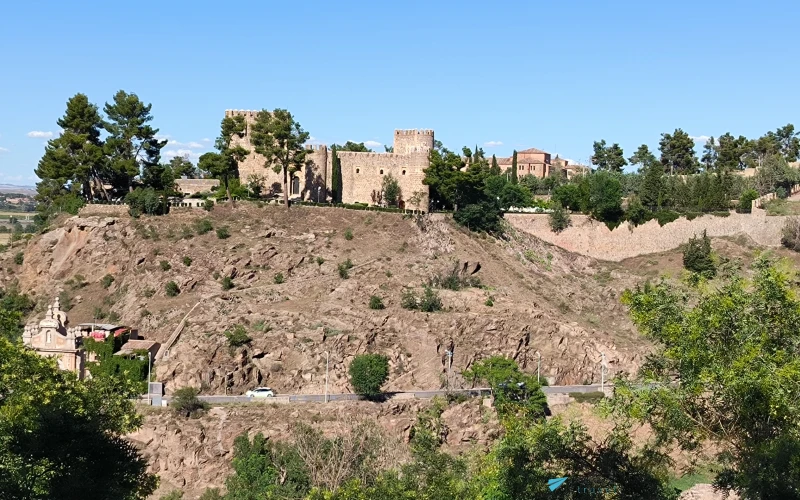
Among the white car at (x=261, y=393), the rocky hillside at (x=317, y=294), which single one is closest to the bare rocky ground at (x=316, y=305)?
the rocky hillside at (x=317, y=294)

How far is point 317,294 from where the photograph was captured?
58.7m

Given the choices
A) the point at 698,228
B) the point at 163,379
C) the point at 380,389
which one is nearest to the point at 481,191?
the point at 698,228

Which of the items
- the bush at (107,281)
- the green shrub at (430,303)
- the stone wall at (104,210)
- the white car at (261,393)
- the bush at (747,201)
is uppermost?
the bush at (747,201)

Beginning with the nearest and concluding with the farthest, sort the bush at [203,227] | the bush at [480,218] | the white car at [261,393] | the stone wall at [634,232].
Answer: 1. the white car at [261,393]
2. the bush at [203,227]
3. the bush at [480,218]
4. the stone wall at [634,232]

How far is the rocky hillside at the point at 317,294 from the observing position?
54250 mm

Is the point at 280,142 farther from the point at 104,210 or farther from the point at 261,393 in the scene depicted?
the point at 261,393

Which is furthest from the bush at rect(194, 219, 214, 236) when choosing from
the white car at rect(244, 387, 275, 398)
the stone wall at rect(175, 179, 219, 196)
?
the white car at rect(244, 387, 275, 398)

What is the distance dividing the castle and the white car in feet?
72.0

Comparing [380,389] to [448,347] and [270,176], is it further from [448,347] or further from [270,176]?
[270,176]

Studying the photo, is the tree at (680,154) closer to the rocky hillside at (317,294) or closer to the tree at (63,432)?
the rocky hillside at (317,294)

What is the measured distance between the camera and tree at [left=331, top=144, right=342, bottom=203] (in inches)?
2872

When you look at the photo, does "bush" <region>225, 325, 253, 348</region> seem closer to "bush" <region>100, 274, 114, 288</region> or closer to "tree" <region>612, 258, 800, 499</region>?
"bush" <region>100, 274, 114, 288</region>

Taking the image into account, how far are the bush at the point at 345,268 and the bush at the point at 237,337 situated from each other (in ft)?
26.4

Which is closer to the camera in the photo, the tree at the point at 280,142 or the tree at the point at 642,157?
the tree at the point at 280,142
